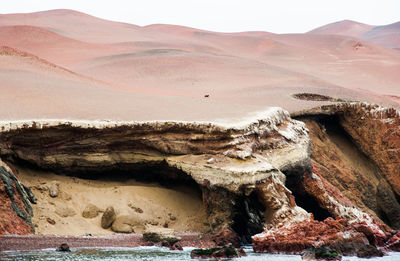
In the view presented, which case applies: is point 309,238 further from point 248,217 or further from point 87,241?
point 87,241

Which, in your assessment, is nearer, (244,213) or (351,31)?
(244,213)

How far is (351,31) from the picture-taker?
400 ft

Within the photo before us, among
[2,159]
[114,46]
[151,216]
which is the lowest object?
[151,216]

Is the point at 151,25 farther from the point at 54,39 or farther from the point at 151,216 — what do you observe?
the point at 151,216

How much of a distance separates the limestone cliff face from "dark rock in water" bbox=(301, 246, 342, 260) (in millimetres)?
2990

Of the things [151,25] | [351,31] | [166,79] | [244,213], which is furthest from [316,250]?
[351,31]

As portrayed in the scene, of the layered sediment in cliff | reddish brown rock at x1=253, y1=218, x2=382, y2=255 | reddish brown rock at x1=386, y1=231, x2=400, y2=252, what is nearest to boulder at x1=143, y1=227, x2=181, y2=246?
reddish brown rock at x1=253, y1=218, x2=382, y2=255

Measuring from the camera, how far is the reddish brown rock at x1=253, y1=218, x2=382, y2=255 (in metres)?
15.3

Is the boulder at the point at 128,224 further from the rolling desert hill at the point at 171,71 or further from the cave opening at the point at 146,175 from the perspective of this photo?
the rolling desert hill at the point at 171,71

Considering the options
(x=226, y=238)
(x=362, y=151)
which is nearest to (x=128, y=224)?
(x=226, y=238)

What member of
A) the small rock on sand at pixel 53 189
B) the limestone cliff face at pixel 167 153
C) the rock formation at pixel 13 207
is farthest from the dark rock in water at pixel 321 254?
the small rock on sand at pixel 53 189

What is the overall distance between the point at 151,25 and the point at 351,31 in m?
44.0

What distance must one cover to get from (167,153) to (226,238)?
11.3 ft

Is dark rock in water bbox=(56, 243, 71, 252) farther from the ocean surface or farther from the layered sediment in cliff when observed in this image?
the layered sediment in cliff
